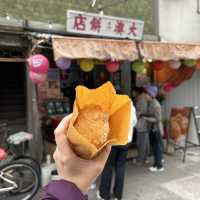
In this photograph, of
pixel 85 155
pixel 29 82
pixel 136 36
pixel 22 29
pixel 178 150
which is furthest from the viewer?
pixel 178 150

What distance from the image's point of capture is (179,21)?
31.3 feet

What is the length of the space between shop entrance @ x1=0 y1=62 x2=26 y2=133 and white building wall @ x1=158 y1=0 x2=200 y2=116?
13.1ft

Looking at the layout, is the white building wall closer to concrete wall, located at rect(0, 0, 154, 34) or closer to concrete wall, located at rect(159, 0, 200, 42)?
concrete wall, located at rect(159, 0, 200, 42)

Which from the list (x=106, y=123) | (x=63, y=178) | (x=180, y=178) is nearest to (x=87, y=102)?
(x=106, y=123)

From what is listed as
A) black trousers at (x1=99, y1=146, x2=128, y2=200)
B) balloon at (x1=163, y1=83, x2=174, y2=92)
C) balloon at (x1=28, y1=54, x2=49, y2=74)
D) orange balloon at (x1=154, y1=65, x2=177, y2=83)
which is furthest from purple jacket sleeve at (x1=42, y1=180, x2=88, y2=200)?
balloon at (x1=163, y1=83, x2=174, y2=92)

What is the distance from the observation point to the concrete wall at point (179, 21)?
918 cm

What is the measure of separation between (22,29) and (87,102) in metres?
5.81

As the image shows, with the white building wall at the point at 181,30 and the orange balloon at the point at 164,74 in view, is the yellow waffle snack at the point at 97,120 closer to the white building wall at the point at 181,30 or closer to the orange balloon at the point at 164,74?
the orange balloon at the point at 164,74

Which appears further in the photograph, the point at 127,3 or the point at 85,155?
the point at 127,3

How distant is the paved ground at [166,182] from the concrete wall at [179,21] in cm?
352

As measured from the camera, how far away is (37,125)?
678 centimetres

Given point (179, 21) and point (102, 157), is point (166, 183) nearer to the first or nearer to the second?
point (179, 21)

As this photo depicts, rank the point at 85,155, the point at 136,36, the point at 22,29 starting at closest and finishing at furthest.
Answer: the point at 85,155, the point at 22,29, the point at 136,36

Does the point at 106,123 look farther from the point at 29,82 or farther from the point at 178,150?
the point at 178,150
